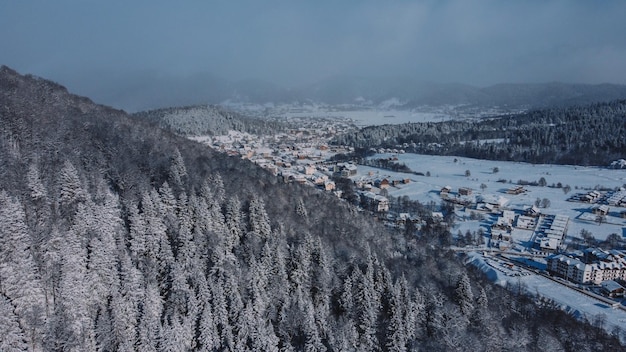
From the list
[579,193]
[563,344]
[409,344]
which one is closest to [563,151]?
[579,193]

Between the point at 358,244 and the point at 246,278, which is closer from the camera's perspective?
the point at 246,278

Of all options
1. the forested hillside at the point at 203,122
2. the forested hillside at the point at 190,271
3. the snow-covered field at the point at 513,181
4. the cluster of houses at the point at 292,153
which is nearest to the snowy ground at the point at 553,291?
the forested hillside at the point at 190,271

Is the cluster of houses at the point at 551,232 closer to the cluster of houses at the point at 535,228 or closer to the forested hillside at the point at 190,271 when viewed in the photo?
the cluster of houses at the point at 535,228

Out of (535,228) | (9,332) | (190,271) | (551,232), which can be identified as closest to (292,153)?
(535,228)

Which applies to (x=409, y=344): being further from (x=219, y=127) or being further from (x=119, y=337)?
(x=219, y=127)

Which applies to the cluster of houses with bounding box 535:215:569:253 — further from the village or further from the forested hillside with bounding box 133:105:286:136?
the forested hillside with bounding box 133:105:286:136

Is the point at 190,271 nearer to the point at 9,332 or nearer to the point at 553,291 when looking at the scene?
the point at 9,332
